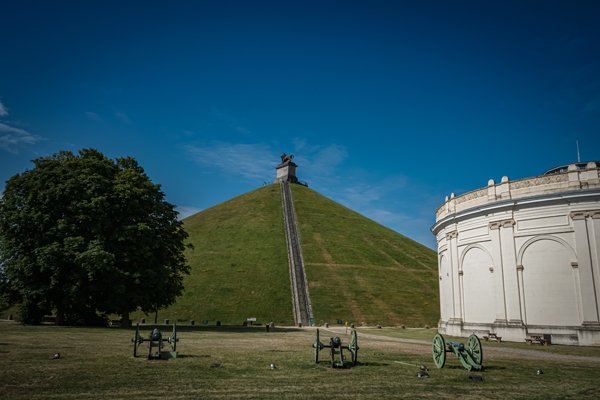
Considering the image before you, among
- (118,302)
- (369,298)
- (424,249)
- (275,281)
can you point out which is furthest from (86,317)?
(424,249)

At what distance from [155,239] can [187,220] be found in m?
60.9

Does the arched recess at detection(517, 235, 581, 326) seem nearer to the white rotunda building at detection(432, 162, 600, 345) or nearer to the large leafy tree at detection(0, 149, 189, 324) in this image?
the white rotunda building at detection(432, 162, 600, 345)

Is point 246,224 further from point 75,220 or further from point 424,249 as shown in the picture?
point 75,220

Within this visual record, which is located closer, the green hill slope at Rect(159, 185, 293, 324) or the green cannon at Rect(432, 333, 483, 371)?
the green cannon at Rect(432, 333, 483, 371)

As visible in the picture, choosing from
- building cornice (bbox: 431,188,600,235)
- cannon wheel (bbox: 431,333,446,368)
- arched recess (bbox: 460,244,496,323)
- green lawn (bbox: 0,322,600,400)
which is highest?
building cornice (bbox: 431,188,600,235)

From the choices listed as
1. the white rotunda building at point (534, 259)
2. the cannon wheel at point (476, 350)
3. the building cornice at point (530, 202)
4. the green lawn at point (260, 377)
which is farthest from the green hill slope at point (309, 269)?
the cannon wheel at point (476, 350)

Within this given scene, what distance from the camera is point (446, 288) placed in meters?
41.2

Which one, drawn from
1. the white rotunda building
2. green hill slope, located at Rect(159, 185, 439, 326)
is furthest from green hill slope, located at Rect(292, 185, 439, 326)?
the white rotunda building

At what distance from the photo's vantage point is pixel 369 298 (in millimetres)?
60688

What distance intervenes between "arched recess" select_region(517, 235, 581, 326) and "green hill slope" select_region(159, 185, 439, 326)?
81.6 ft

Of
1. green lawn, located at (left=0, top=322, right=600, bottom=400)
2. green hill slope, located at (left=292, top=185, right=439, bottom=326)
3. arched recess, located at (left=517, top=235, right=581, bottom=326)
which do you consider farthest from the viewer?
green hill slope, located at (left=292, top=185, right=439, bottom=326)

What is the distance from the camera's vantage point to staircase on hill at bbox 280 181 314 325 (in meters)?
55.6

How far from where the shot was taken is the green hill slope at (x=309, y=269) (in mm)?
55969

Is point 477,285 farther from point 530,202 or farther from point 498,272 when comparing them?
point 530,202
